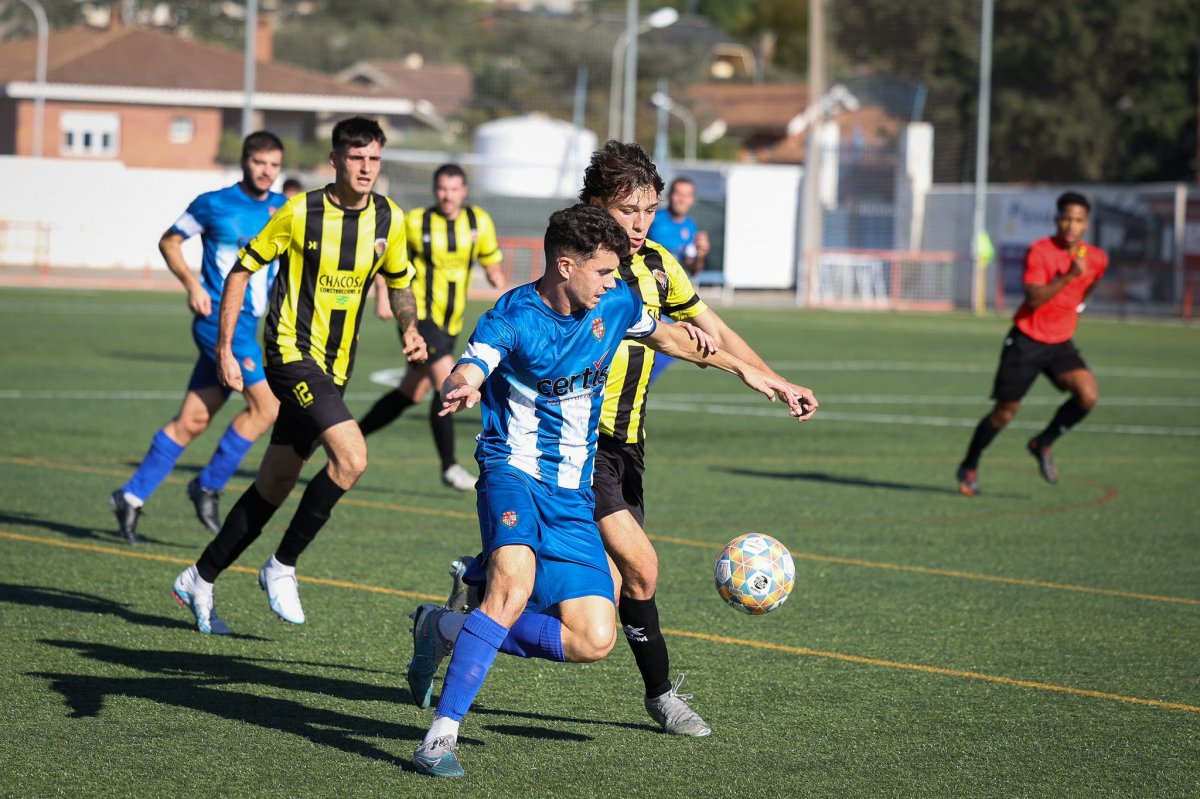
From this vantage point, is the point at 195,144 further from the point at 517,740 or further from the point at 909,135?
the point at 517,740

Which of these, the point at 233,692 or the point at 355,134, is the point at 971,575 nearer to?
the point at 355,134

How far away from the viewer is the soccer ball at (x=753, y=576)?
569 cm

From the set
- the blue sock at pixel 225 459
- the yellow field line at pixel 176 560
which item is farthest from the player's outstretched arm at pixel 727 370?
the blue sock at pixel 225 459

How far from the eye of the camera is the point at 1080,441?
597 inches

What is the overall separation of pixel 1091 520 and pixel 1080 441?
4.59 metres

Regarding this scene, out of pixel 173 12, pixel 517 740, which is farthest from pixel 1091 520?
pixel 173 12

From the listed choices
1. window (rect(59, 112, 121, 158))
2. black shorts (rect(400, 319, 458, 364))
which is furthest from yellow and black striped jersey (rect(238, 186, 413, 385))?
window (rect(59, 112, 121, 158))

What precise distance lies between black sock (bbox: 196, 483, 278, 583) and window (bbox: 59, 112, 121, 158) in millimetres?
44049

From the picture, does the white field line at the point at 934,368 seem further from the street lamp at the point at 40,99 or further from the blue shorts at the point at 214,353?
the street lamp at the point at 40,99

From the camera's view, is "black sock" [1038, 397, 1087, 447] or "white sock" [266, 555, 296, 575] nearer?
"white sock" [266, 555, 296, 575]

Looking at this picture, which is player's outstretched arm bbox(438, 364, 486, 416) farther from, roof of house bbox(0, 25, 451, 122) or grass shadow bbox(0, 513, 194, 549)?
roof of house bbox(0, 25, 451, 122)

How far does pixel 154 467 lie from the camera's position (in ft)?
29.8

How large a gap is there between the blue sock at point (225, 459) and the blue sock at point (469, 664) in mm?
4475

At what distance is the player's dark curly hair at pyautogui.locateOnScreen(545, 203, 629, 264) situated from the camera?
5.01 meters
